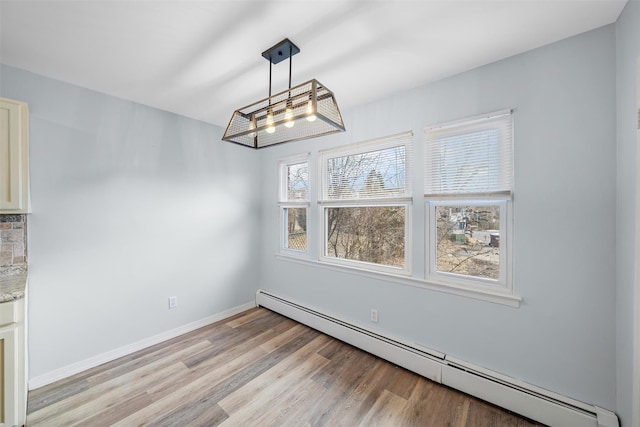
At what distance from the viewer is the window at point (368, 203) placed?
240cm

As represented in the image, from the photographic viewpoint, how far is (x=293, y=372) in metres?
2.23

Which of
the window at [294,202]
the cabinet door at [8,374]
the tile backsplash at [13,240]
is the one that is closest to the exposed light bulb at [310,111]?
the window at [294,202]

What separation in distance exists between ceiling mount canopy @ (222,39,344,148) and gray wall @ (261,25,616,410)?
1034mm

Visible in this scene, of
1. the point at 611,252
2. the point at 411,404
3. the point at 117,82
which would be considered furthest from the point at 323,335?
the point at 117,82

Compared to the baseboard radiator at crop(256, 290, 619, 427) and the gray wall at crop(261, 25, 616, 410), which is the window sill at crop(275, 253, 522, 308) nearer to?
the gray wall at crop(261, 25, 616, 410)

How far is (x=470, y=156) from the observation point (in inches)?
78.7

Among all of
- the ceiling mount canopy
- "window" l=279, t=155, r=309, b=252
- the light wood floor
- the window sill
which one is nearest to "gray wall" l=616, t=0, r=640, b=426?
the window sill

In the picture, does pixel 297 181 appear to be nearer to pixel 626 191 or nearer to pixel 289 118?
pixel 289 118

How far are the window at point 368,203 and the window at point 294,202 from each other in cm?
34

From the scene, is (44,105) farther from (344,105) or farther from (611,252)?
(611,252)

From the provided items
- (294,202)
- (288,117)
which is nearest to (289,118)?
(288,117)

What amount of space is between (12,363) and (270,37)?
2.54m

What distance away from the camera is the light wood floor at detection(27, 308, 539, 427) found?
174 centimetres

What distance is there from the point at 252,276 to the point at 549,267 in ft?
10.5
